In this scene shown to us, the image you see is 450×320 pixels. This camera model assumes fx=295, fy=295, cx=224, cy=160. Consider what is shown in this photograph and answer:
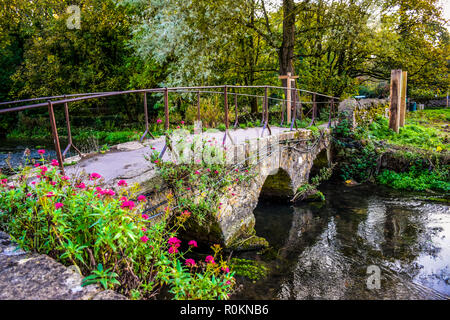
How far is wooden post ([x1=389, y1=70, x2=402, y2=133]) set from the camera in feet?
32.7

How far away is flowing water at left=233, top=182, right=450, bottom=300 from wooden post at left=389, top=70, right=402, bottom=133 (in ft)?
12.2

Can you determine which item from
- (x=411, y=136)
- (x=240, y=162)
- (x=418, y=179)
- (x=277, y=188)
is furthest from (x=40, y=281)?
(x=411, y=136)

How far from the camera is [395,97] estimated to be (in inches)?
401

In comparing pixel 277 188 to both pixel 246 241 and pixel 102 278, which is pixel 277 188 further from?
pixel 102 278

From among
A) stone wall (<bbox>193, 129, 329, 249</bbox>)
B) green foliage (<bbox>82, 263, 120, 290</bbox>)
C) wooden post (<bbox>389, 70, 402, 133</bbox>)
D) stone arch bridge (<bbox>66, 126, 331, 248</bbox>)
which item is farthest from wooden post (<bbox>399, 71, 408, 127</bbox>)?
green foliage (<bbox>82, 263, 120, 290</bbox>)

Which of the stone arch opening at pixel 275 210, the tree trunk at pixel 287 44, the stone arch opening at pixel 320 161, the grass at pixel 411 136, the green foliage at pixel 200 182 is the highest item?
the tree trunk at pixel 287 44

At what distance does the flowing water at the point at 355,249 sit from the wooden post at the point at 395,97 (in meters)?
3.70

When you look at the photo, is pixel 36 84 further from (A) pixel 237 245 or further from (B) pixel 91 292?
(B) pixel 91 292

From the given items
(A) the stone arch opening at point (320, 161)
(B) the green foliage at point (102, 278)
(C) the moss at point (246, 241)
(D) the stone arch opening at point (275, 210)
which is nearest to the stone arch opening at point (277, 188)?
(D) the stone arch opening at point (275, 210)

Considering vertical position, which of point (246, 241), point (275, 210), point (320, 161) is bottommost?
point (275, 210)

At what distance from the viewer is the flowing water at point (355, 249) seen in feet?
13.8

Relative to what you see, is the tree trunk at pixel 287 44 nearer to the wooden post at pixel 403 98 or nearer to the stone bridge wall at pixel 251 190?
the stone bridge wall at pixel 251 190

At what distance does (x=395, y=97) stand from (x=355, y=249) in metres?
7.06
